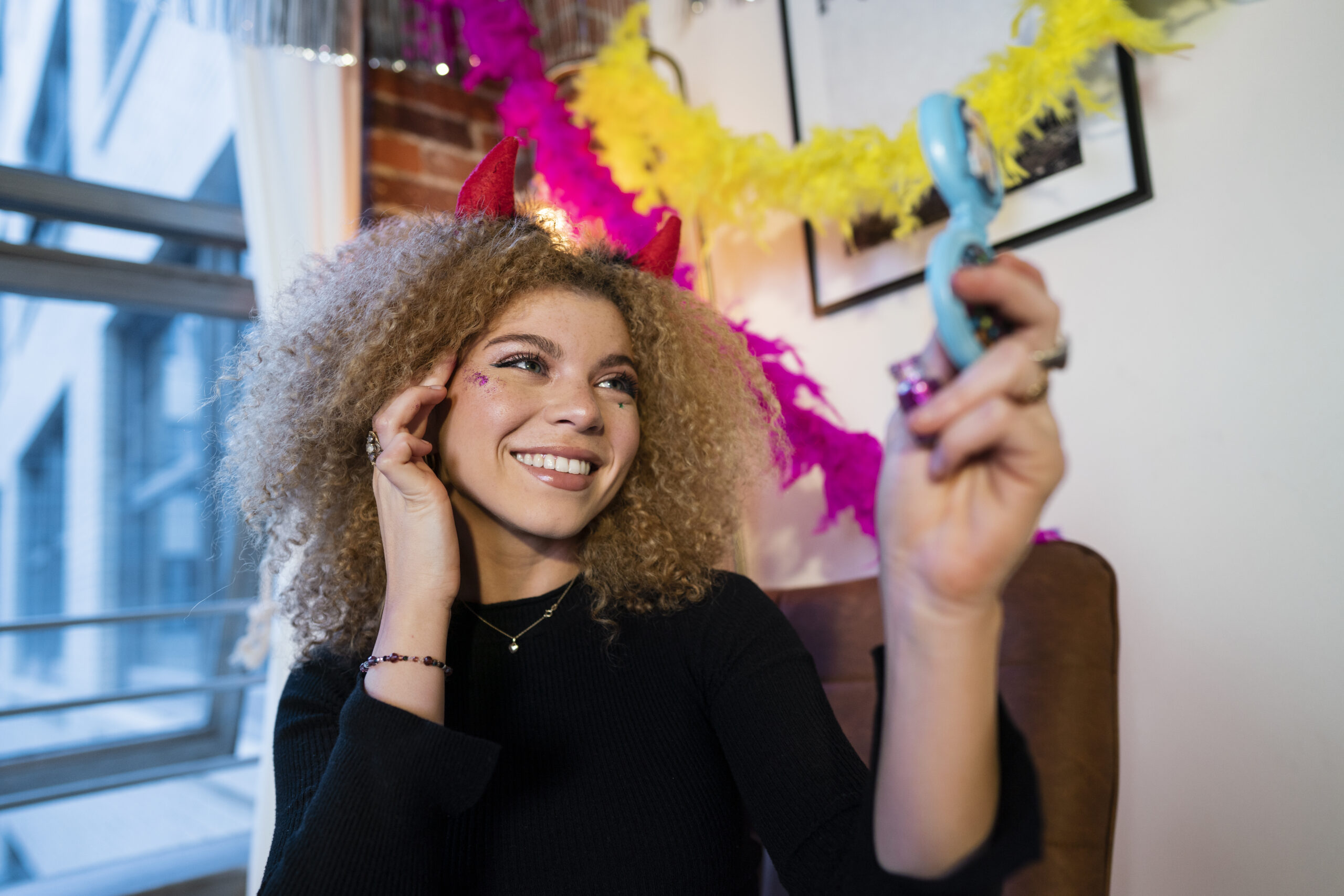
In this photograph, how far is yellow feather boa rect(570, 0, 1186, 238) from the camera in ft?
4.69

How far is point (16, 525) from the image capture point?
225cm

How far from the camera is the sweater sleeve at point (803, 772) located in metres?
0.64

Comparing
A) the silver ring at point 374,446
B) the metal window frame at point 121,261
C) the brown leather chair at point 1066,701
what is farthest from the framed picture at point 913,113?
the metal window frame at point 121,261

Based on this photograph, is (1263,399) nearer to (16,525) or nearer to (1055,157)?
(1055,157)

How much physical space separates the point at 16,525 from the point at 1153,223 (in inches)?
114

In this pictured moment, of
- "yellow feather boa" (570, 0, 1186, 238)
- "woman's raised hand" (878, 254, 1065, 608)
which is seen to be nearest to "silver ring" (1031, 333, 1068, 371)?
"woman's raised hand" (878, 254, 1065, 608)

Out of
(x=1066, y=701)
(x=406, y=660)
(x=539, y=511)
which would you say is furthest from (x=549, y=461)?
(x=1066, y=701)

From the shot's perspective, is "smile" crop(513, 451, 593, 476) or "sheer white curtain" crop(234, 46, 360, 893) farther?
"sheer white curtain" crop(234, 46, 360, 893)

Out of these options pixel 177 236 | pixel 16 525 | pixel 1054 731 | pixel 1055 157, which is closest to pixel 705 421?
pixel 1054 731

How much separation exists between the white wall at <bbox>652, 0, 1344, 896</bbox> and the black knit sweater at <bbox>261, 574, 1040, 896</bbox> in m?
0.80

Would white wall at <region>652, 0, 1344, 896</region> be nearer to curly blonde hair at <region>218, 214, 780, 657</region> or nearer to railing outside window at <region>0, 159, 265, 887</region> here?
curly blonde hair at <region>218, 214, 780, 657</region>

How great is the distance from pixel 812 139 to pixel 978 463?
1.46m

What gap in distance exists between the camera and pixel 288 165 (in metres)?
2.10

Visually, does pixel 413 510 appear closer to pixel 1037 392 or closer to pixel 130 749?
pixel 1037 392
